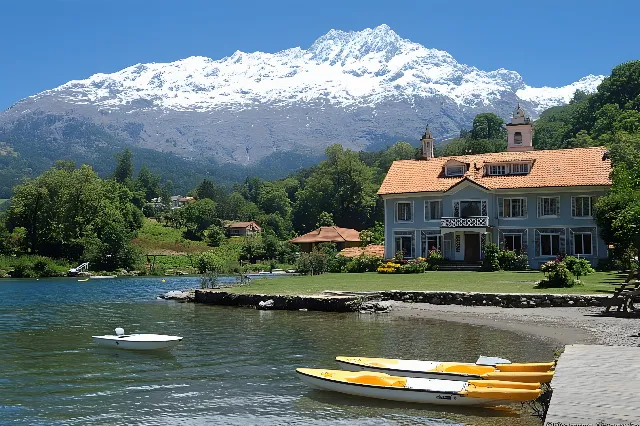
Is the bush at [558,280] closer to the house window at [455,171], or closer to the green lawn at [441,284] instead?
the green lawn at [441,284]

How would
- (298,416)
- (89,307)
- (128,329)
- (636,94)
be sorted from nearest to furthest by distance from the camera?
(298,416) < (128,329) < (89,307) < (636,94)

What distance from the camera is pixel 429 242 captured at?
57094 millimetres

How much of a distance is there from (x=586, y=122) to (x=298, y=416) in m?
112

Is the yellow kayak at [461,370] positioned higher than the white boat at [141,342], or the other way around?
the yellow kayak at [461,370]

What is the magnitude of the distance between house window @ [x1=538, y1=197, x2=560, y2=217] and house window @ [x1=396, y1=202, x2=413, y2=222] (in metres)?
10.2

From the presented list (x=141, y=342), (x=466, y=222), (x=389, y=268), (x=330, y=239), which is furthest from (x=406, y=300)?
(x=330, y=239)

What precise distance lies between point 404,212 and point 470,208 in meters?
5.62

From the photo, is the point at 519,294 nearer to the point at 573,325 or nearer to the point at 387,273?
the point at 573,325

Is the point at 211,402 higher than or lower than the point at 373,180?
lower

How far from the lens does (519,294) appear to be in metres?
31.5

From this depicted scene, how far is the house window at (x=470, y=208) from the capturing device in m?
55.2

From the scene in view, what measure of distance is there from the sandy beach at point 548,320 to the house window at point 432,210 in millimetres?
23973

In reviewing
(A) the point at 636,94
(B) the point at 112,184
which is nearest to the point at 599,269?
(A) the point at 636,94

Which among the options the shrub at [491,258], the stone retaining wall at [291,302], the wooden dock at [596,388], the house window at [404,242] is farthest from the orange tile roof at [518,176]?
the wooden dock at [596,388]
